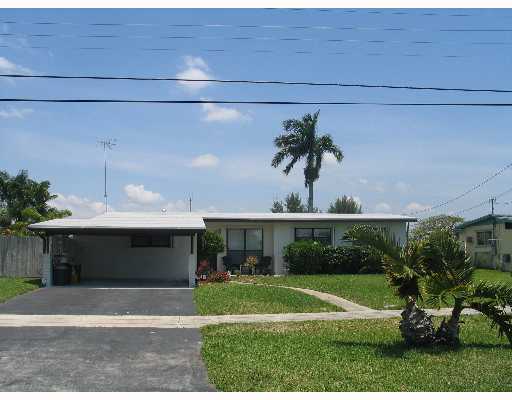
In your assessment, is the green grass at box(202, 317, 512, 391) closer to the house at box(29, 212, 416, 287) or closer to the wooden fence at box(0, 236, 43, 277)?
the house at box(29, 212, 416, 287)

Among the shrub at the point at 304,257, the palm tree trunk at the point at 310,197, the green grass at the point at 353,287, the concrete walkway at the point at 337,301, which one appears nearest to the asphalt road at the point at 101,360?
the concrete walkway at the point at 337,301

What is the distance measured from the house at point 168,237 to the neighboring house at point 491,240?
19.5ft

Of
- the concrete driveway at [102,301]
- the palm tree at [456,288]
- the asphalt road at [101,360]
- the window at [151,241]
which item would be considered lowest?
the asphalt road at [101,360]

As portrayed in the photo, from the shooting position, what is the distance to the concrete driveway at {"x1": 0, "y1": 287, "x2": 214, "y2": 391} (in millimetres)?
7258

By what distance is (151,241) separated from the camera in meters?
25.4

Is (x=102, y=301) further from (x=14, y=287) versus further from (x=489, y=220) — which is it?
(x=489, y=220)

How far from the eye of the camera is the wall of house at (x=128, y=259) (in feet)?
82.4

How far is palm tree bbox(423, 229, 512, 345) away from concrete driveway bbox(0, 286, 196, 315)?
6340 millimetres

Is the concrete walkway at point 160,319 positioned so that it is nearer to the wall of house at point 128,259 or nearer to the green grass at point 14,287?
the green grass at point 14,287

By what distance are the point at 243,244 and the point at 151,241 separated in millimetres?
4968

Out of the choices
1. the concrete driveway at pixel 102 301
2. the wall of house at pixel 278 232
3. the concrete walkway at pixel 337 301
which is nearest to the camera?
the concrete driveway at pixel 102 301

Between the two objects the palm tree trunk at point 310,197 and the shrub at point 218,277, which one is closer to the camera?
the shrub at point 218,277
